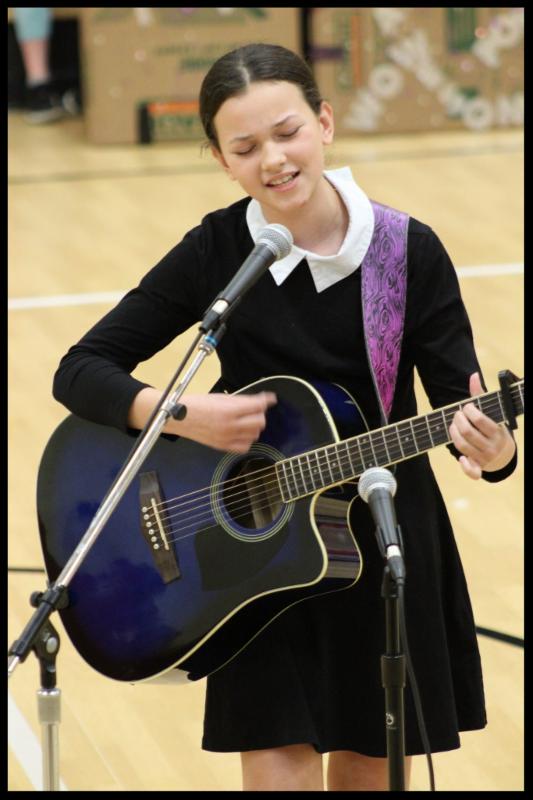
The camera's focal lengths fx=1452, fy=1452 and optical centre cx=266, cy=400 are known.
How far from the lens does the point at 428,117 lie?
1013cm

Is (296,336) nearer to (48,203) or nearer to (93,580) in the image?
(93,580)

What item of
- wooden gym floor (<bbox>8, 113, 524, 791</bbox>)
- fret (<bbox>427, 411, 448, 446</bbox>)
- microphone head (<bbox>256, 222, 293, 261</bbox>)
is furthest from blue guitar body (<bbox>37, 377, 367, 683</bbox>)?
wooden gym floor (<bbox>8, 113, 524, 791</bbox>)

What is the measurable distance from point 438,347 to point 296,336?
10.3 inches

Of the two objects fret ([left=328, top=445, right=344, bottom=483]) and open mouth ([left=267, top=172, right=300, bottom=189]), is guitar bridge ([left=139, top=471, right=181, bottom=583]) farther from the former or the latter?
open mouth ([left=267, top=172, right=300, bottom=189])

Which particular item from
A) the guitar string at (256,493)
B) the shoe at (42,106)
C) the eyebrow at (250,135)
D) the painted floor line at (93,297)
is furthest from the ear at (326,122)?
the shoe at (42,106)

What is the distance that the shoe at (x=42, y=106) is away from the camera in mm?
10680

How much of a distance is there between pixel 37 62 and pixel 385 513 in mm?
8848

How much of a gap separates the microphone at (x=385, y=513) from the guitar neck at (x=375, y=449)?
Result: 10.1 inches

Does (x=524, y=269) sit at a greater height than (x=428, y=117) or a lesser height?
lesser

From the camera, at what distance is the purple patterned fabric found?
2.63 m

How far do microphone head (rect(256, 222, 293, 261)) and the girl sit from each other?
17 cm
